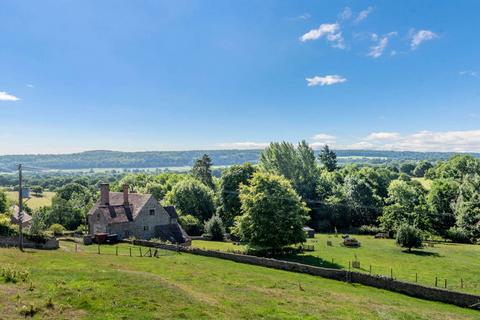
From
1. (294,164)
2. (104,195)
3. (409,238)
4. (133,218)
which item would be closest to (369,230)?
(294,164)

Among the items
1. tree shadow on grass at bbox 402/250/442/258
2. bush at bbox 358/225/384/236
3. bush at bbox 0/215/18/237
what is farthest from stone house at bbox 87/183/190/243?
bush at bbox 358/225/384/236

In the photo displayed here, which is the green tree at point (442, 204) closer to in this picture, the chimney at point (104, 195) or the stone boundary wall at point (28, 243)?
the chimney at point (104, 195)

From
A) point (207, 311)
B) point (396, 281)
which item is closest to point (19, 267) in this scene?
point (207, 311)

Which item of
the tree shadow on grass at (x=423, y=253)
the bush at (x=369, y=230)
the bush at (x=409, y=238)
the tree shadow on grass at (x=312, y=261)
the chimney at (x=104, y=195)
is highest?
the chimney at (x=104, y=195)

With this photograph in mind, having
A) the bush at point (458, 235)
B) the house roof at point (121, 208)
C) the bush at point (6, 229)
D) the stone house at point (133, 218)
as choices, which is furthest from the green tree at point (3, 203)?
the bush at point (458, 235)

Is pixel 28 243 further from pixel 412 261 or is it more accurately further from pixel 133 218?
pixel 412 261

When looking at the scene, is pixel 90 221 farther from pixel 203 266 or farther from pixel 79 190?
pixel 79 190

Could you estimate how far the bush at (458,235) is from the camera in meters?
74.7

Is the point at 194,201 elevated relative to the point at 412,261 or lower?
elevated

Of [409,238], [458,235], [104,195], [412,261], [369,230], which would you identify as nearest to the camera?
[412,261]

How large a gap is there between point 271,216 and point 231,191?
111ft

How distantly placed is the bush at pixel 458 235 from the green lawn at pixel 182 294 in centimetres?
5204

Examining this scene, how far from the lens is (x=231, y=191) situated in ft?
274

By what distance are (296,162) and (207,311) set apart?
262ft
